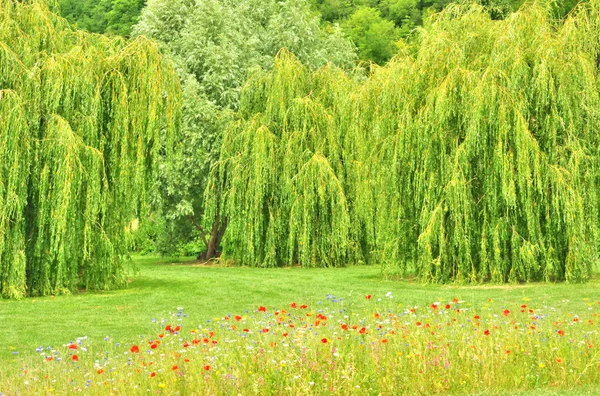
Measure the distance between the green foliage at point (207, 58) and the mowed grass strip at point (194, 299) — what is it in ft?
20.6

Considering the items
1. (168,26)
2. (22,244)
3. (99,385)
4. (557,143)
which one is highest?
(168,26)

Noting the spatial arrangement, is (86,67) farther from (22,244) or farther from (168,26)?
(168,26)

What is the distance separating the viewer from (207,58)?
28281 millimetres

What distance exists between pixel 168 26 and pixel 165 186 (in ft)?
28.3

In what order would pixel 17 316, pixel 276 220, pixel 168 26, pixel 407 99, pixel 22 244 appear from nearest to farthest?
pixel 17 316 → pixel 22 244 → pixel 407 99 → pixel 276 220 → pixel 168 26

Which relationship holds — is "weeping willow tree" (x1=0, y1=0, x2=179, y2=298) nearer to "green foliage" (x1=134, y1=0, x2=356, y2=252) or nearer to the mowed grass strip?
the mowed grass strip

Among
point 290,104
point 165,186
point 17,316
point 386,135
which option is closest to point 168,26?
point 165,186

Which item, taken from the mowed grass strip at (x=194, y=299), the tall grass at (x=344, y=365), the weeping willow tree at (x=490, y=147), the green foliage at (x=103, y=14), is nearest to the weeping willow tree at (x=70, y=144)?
the mowed grass strip at (x=194, y=299)

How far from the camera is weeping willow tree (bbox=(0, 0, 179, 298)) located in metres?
14.3

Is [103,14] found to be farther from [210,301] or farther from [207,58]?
[210,301]

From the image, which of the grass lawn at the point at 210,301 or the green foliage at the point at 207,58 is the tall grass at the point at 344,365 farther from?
the green foliage at the point at 207,58

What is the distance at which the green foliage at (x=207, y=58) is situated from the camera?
86.0 ft

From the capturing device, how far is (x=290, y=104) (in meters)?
23.2

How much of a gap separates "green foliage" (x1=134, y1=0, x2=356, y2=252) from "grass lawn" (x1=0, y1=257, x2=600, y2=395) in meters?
6.44
